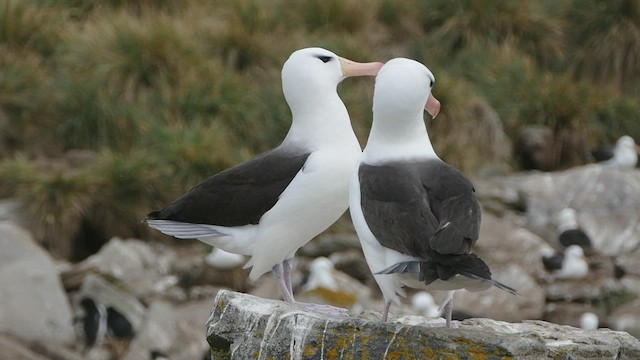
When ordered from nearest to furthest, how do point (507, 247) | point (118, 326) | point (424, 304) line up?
1. point (118, 326)
2. point (424, 304)
3. point (507, 247)

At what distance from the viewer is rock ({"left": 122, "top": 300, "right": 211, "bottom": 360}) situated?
11.0 meters

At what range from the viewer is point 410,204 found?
219 inches

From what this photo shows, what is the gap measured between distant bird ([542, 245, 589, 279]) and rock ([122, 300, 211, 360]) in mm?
4212

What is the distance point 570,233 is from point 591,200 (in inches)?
46.2

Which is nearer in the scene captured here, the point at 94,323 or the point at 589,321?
the point at 94,323

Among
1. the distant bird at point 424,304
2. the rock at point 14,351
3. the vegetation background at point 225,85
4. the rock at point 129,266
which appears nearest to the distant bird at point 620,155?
the vegetation background at point 225,85

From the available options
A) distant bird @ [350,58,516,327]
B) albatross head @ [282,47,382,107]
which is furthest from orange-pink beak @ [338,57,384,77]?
distant bird @ [350,58,516,327]

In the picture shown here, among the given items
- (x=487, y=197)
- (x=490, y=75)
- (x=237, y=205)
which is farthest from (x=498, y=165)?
(x=237, y=205)

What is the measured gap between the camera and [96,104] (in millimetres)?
15383

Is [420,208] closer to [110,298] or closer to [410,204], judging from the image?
[410,204]

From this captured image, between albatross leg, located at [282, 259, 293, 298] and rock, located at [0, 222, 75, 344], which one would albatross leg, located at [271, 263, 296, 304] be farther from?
rock, located at [0, 222, 75, 344]

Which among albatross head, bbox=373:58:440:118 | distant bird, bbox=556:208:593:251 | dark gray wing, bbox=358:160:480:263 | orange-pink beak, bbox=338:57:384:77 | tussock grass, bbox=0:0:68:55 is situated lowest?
distant bird, bbox=556:208:593:251

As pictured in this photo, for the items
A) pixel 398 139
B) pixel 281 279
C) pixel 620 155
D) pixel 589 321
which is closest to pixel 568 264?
pixel 589 321

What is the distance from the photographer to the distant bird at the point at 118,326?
11625 millimetres
